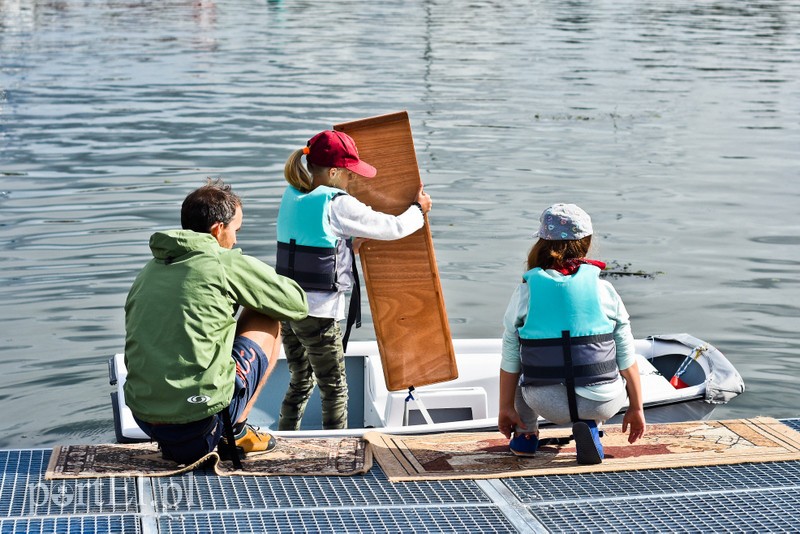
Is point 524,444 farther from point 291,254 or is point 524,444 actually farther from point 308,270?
point 291,254

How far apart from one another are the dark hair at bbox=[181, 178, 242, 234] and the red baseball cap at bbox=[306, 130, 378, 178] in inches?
35.5

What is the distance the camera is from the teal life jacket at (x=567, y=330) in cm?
559

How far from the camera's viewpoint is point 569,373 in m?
5.64

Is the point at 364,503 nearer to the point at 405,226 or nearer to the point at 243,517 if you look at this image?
the point at 243,517

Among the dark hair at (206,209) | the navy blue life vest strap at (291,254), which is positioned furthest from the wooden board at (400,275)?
the dark hair at (206,209)

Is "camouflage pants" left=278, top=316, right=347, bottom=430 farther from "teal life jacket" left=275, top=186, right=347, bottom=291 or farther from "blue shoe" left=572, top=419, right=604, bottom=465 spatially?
"blue shoe" left=572, top=419, right=604, bottom=465

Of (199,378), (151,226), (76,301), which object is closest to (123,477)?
(199,378)

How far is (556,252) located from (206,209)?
1.72 meters

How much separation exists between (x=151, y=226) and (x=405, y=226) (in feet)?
28.1

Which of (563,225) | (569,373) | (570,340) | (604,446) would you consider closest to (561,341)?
(570,340)

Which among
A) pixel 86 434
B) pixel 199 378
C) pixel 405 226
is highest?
pixel 405 226

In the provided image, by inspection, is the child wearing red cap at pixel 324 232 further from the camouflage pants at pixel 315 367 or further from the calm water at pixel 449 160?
the calm water at pixel 449 160

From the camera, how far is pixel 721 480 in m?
5.75

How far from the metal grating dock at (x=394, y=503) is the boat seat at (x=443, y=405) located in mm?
1588
